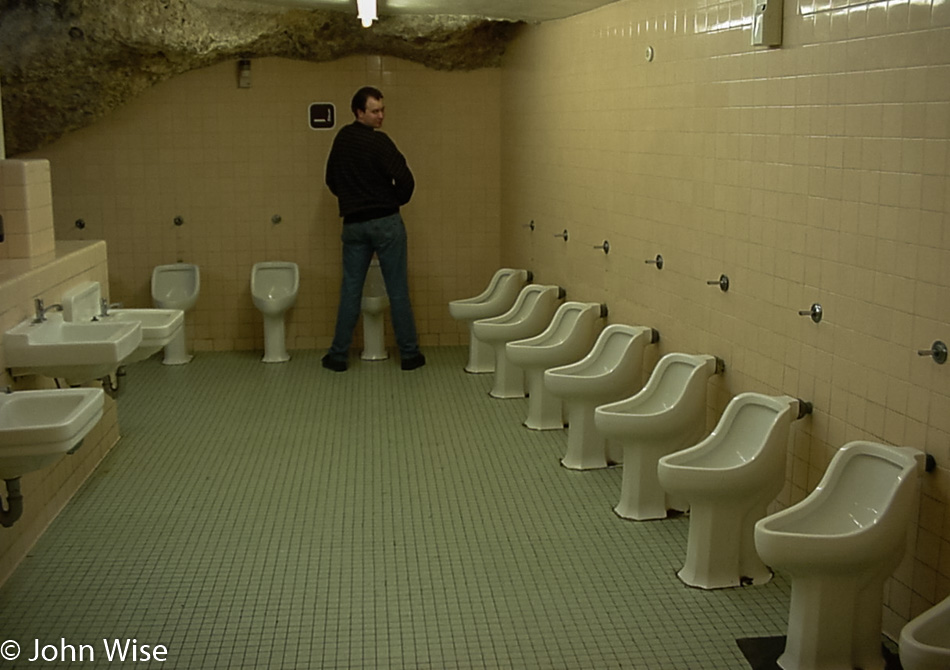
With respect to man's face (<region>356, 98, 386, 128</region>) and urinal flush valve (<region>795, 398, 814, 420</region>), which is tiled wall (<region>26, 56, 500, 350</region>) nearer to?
man's face (<region>356, 98, 386, 128</region>)

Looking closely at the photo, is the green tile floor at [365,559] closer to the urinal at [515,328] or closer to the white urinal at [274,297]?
the urinal at [515,328]

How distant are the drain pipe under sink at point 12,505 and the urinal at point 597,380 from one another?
2.26 m

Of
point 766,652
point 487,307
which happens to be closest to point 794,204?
point 766,652

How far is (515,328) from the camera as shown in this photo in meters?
6.18

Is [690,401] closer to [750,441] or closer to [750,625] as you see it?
[750,441]

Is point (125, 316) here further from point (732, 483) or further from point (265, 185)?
point (732, 483)

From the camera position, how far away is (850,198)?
134 inches

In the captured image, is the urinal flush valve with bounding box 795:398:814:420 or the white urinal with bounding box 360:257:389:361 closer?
the urinal flush valve with bounding box 795:398:814:420

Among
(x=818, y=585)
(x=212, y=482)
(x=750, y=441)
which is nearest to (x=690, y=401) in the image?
(x=750, y=441)

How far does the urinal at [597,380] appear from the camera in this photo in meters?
4.80

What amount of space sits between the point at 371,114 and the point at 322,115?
85 centimetres

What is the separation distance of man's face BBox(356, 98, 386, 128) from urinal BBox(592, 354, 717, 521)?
3.01 m

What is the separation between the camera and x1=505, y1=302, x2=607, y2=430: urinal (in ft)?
17.9

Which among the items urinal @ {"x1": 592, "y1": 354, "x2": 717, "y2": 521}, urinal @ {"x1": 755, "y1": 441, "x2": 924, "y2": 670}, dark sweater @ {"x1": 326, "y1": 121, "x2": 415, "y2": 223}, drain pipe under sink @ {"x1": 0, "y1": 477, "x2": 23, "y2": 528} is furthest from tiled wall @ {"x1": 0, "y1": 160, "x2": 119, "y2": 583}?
urinal @ {"x1": 755, "y1": 441, "x2": 924, "y2": 670}
